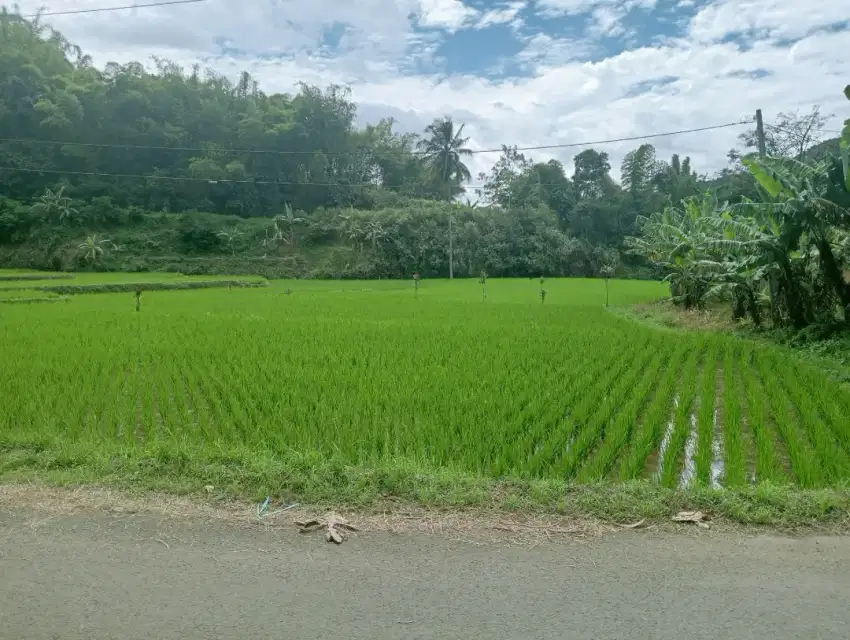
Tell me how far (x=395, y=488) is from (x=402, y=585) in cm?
101

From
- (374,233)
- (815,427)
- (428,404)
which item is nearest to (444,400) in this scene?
(428,404)

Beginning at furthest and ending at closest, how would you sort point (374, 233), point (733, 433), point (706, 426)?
point (374, 233) < point (706, 426) < point (733, 433)

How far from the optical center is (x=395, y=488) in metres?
3.45

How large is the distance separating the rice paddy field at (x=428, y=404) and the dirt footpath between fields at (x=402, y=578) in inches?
27.4

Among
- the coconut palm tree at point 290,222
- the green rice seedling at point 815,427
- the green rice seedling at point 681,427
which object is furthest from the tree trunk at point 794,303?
the coconut palm tree at point 290,222

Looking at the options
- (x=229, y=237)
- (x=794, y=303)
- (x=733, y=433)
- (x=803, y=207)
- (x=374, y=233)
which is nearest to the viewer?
(x=733, y=433)

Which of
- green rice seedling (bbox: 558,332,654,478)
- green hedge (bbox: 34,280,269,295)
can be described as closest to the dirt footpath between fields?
green rice seedling (bbox: 558,332,654,478)

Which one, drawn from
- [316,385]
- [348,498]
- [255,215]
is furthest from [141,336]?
[255,215]

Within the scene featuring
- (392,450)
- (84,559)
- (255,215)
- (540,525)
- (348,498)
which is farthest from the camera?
(255,215)

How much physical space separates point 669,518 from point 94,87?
46204 millimetres

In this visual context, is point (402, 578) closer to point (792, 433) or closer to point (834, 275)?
point (792, 433)

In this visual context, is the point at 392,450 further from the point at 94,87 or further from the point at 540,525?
the point at 94,87

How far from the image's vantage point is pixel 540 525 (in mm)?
3029

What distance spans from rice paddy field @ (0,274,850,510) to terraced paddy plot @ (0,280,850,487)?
0.02 metres
